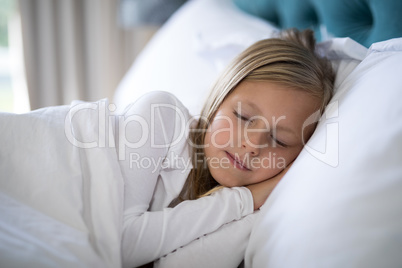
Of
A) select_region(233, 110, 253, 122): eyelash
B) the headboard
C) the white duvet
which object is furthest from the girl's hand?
the headboard

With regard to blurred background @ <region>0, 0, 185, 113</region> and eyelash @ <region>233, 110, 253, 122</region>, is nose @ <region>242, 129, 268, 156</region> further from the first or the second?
blurred background @ <region>0, 0, 185, 113</region>

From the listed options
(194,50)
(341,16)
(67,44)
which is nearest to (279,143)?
(341,16)

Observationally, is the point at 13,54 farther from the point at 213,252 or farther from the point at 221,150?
the point at 213,252

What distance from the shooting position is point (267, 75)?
74 centimetres

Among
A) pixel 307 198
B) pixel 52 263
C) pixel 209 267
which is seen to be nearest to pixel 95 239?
pixel 52 263

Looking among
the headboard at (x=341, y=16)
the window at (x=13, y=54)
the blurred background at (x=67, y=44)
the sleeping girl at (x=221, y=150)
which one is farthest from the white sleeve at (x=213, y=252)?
the window at (x=13, y=54)

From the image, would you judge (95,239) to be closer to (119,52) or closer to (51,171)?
(51,171)

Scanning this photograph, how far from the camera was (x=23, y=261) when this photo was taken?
1.46 ft

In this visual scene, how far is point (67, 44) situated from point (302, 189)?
184 cm

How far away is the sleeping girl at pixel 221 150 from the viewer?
62 centimetres

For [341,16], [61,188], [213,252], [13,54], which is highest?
[341,16]

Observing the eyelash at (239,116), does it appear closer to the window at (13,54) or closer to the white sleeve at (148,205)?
the white sleeve at (148,205)

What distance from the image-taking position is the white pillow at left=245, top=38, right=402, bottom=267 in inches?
16.8

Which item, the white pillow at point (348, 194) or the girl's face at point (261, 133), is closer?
the white pillow at point (348, 194)
